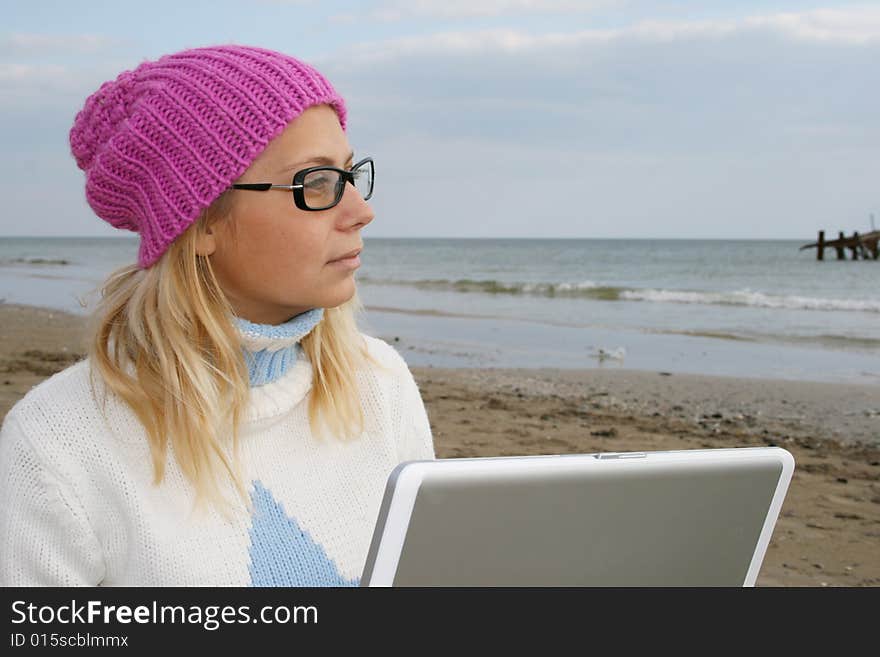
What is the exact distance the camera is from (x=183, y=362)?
1.94 metres

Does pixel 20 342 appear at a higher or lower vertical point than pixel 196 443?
lower

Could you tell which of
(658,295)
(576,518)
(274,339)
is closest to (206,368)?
(274,339)

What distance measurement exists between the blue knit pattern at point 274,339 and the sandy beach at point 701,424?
3498 millimetres

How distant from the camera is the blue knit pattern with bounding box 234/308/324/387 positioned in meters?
2.03

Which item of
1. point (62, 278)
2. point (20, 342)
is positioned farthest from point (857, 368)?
point (62, 278)

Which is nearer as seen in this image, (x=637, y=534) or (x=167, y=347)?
(x=637, y=534)

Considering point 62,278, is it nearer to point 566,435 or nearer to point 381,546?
point 566,435

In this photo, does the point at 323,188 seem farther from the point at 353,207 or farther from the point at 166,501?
the point at 166,501

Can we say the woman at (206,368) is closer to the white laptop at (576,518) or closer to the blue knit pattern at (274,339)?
the blue knit pattern at (274,339)

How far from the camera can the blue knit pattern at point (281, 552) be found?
6.41 ft

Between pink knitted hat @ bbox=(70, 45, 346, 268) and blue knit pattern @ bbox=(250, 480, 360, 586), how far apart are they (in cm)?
55

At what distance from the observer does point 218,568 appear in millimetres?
1908

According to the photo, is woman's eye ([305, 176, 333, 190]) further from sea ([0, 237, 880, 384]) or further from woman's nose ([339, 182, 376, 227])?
sea ([0, 237, 880, 384])
